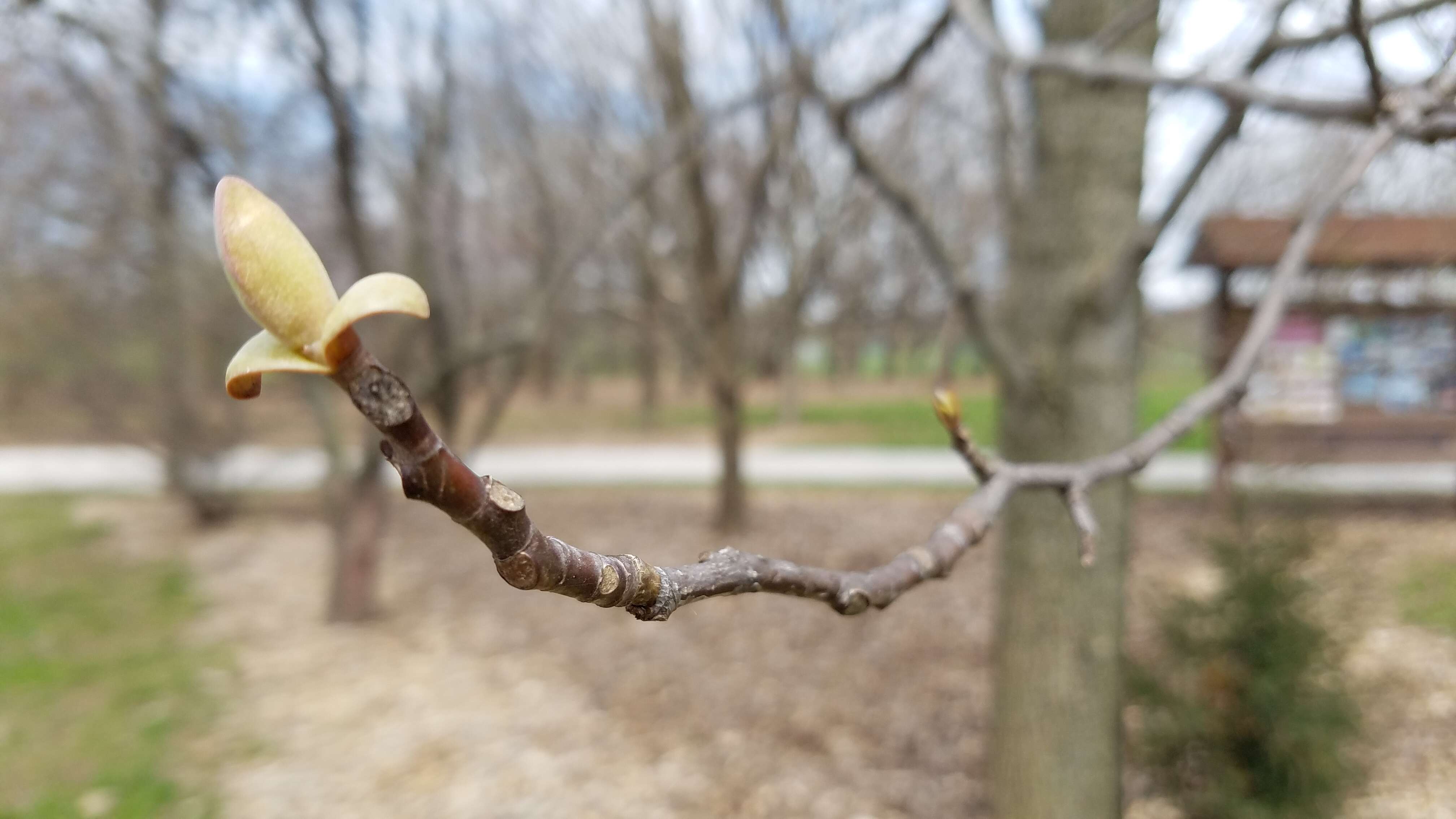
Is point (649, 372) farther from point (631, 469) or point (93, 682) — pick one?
point (93, 682)

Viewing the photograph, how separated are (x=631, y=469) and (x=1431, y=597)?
1080 centimetres

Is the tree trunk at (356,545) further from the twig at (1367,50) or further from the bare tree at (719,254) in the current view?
the twig at (1367,50)

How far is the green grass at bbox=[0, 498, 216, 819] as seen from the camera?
4078 mm

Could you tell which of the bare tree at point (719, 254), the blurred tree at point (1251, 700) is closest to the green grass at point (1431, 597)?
the blurred tree at point (1251, 700)

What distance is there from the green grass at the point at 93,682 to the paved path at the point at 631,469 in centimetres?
176

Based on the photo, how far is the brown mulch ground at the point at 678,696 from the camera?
13.0ft

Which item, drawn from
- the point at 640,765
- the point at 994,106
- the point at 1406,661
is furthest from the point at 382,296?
the point at 1406,661

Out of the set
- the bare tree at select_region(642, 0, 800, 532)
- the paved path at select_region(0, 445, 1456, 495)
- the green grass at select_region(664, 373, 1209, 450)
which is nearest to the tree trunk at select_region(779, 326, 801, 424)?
the green grass at select_region(664, 373, 1209, 450)

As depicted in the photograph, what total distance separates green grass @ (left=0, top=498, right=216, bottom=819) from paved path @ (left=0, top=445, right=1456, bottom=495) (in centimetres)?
176

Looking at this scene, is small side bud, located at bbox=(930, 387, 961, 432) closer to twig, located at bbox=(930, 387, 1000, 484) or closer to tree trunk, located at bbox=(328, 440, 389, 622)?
twig, located at bbox=(930, 387, 1000, 484)

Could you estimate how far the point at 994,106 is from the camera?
17.7 ft

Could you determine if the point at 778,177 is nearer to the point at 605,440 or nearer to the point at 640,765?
the point at 640,765

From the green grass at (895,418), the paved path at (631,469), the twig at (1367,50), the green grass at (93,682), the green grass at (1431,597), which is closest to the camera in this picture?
the twig at (1367,50)

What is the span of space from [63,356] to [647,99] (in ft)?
22.5
